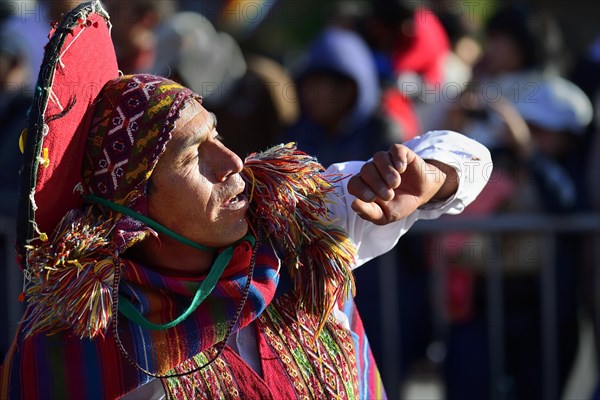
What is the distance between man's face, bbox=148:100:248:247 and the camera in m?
2.41

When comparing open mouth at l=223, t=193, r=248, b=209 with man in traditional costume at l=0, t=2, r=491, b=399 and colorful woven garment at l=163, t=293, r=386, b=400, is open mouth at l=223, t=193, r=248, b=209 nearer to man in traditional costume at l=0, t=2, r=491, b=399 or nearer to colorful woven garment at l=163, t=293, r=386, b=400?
man in traditional costume at l=0, t=2, r=491, b=399

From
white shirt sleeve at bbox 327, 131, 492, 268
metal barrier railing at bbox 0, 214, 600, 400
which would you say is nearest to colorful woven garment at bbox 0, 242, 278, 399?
white shirt sleeve at bbox 327, 131, 492, 268

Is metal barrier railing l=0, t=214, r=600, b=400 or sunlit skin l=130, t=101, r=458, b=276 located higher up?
sunlit skin l=130, t=101, r=458, b=276

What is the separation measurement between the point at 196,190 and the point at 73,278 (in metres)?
0.36

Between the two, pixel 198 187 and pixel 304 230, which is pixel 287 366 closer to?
pixel 304 230

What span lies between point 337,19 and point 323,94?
918 mm

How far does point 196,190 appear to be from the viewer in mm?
2412

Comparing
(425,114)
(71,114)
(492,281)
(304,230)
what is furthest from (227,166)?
(425,114)

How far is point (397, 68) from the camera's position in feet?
18.0

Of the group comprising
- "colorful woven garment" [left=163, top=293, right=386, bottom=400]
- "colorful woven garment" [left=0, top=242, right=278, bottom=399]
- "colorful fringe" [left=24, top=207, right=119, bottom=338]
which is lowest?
"colorful woven garment" [left=163, top=293, right=386, bottom=400]

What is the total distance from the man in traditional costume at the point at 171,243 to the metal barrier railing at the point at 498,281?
1848mm

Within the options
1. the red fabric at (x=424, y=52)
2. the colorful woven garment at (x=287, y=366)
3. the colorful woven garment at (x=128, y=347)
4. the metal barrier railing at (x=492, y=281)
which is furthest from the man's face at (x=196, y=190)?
the red fabric at (x=424, y=52)

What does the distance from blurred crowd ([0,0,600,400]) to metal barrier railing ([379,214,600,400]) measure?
0.13ft

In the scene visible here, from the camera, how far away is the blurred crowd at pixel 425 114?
14.7 ft
